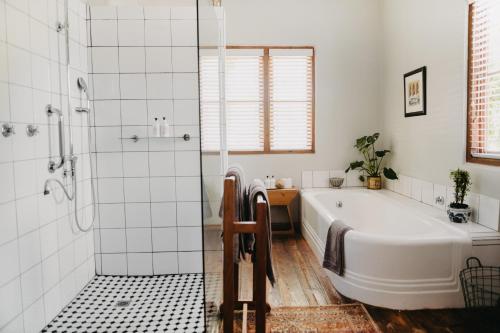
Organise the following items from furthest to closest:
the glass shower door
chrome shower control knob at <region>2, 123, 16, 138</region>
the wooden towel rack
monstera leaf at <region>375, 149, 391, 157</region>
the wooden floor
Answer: monstera leaf at <region>375, 149, 391, 157</region>, the wooden floor, chrome shower control knob at <region>2, 123, 16, 138</region>, the wooden towel rack, the glass shower door

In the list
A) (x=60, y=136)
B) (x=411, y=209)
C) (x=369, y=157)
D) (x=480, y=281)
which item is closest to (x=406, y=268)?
(x=480, y=281)

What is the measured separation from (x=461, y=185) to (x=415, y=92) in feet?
3.96

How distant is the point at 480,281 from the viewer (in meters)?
2.30

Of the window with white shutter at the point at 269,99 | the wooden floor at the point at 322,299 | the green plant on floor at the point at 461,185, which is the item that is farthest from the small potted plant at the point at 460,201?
the window with white shutter at the point at 269,99

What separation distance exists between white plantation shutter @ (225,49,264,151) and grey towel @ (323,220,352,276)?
1866 millimetres

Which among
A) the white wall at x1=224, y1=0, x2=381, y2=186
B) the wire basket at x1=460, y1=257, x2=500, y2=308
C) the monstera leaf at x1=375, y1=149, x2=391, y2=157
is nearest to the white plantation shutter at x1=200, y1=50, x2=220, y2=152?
the wire basket at x1=460, y1=257, x2=500, y2=308

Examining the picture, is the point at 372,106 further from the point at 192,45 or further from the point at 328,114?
the point at 192,45

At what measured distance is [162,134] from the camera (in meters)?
2.72

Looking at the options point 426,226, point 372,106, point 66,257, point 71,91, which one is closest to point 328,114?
point 372,106

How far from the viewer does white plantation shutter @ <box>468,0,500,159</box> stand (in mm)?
2477

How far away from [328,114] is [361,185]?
0.94 metres

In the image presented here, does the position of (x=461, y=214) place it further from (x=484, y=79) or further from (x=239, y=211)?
(x=239, y=211)

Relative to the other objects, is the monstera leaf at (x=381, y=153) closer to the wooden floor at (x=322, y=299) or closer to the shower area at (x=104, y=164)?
the wooden floor at (x=322, y=299)

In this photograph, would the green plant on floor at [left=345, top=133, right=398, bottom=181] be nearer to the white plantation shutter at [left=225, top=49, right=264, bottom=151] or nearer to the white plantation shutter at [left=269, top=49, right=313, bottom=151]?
the white plantation shutter at [left=269, top=49, right=313, bottom=151]
